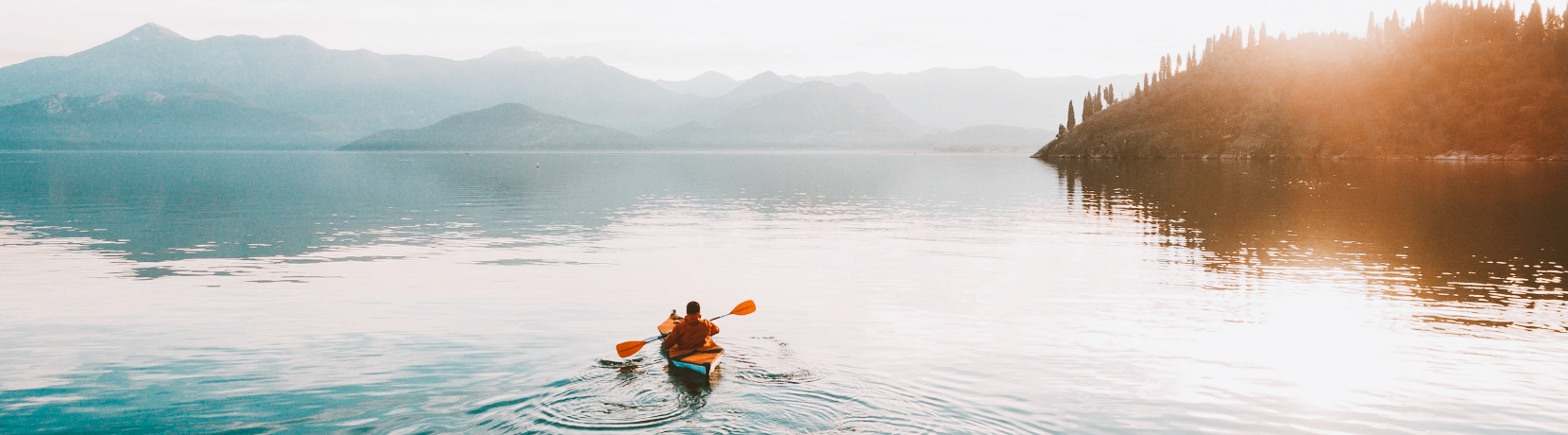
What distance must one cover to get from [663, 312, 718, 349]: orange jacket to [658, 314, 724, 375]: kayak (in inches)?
5.5

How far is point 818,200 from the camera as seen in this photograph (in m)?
109

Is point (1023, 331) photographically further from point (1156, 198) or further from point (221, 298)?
point (1156, 198)

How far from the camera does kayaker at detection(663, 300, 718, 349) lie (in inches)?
962

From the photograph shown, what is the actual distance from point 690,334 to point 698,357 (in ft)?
3.23

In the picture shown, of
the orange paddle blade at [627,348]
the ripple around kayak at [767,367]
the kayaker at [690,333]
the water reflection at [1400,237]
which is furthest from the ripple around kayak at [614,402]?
the water reflection at [1400,237]

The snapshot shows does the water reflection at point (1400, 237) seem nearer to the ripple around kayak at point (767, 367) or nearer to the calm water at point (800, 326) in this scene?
the calm water at point (800, 326)

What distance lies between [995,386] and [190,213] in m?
80.7

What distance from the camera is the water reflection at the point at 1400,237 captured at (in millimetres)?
38688

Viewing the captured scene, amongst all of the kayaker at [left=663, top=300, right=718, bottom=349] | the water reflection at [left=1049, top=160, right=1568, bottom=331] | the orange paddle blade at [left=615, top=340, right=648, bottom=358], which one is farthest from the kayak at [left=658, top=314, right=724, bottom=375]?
the water reflection at [left=1049, top=160, right=1568, bottom=331]

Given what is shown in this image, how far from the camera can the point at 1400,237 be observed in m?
61.0

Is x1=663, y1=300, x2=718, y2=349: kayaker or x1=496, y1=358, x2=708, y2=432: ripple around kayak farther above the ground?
x1=663, y1=300, x2=718, y2=349: kayaker

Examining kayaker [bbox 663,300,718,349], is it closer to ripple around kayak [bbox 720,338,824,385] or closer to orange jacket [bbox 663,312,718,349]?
orange jacket [bbox 663,312,718,349]

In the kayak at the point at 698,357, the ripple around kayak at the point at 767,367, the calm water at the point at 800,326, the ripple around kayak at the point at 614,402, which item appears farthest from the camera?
the ripple around kayak at the point at 767,367

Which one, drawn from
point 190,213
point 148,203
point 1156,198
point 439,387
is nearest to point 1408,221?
point 1156,198
